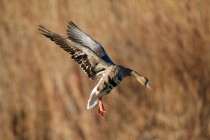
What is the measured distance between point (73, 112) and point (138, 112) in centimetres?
121

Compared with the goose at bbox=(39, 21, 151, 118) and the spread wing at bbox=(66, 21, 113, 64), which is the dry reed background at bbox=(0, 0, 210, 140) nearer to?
the spread wing at bbox=(66, 21, 113, 64)

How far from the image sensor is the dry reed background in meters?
16.7

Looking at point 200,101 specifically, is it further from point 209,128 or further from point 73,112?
point 73,112

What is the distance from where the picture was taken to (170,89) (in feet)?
55.4

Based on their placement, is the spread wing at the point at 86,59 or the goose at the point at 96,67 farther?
the spread wing at the point at 86,59

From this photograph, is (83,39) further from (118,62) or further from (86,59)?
(118,62)

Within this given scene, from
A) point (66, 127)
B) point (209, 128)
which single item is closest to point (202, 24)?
point (209, 128)

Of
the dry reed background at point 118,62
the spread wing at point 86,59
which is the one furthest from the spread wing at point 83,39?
the dry reed background at point 118,62

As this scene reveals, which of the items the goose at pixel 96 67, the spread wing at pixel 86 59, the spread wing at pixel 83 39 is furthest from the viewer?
the spread wing at pixel 83 39

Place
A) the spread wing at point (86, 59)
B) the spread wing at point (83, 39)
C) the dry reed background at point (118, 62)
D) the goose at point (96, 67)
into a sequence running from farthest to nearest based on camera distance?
the dry reed background at point (118, 62), the spread wing at point (83, 39), the spread wing at point (86, 59), the goose at point (96, 67)

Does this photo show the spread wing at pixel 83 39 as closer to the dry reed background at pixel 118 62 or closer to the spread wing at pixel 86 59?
the spread wing at pixel 86 59

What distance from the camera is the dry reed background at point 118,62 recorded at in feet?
54.9

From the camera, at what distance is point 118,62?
674 inches

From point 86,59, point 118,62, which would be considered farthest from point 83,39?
point 118,62
